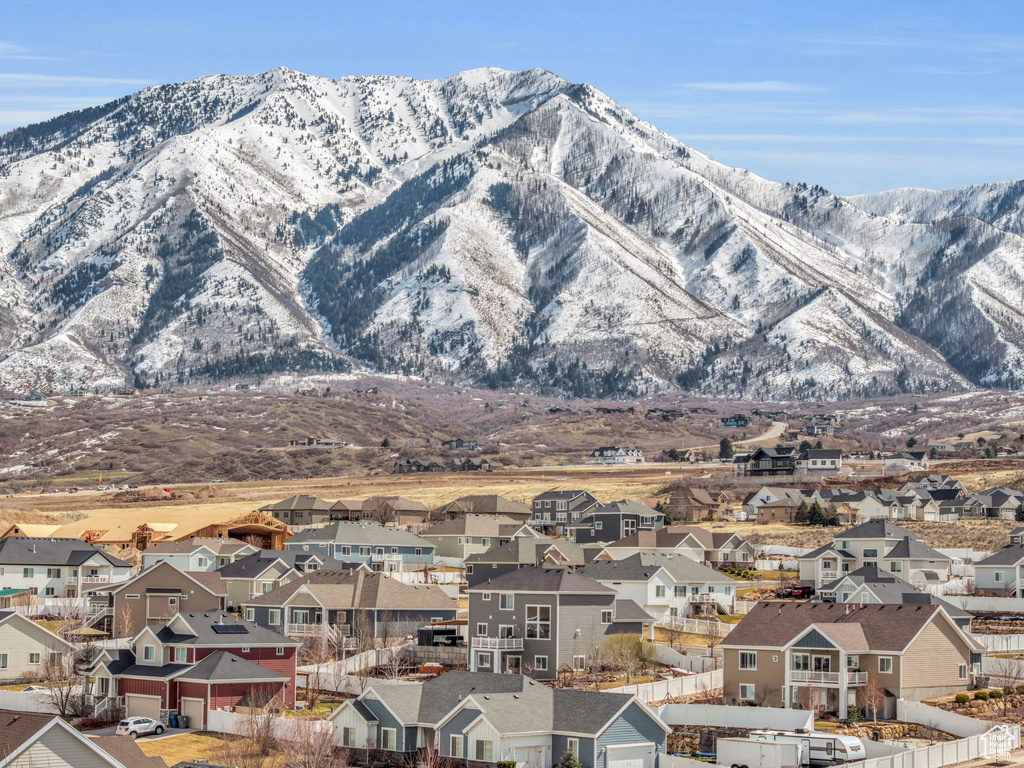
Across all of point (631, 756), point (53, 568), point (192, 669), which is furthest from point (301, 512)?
point (631, 756)

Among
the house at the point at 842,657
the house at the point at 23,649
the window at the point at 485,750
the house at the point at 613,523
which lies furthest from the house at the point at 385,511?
the window at the point at 485,750

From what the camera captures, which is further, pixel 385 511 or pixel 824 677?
pixel 385 511

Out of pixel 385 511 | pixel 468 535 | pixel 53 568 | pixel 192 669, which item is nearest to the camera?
pixel 192 669

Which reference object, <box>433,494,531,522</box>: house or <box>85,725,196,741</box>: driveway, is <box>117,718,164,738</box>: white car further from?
<box>433,494,531,522</box>: house

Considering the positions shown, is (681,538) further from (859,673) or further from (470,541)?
(859,673)

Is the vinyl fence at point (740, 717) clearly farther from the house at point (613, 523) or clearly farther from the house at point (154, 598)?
the house at point (613, 523)

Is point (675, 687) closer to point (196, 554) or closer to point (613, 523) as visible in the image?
point (196, 554)

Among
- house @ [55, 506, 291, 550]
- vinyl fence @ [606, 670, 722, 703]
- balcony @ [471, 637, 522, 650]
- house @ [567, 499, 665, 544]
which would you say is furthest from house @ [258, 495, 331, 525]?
vinyl fence @ [606, 670, 722, 703]
